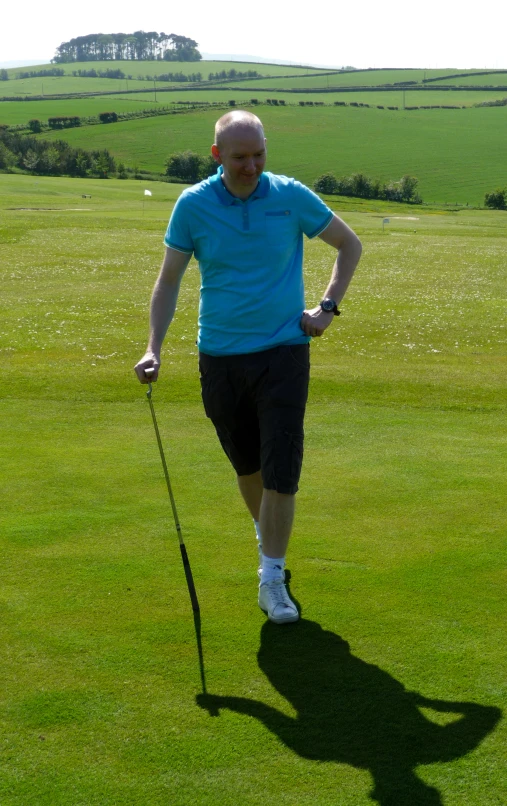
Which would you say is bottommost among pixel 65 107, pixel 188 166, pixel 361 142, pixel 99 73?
pixel 188 166

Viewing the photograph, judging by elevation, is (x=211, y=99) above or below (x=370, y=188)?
above

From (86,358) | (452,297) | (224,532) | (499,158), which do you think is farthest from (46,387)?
(499,158)

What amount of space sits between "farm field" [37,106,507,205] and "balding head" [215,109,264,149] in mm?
84946

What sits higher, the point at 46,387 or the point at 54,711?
the point at 54,711

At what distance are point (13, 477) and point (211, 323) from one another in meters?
2.53

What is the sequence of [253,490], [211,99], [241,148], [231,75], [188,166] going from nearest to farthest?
[241,148] → [253,490] → [188,166] → [211,99] → [231,75]

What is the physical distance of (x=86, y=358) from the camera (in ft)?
42.9

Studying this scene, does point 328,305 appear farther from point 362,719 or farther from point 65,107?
point 65,107

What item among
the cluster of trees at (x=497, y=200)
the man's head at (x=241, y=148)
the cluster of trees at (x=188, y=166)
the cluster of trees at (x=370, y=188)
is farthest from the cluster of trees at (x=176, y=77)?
the man's head at (x=241, y=148)

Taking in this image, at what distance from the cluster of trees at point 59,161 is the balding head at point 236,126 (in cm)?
8543

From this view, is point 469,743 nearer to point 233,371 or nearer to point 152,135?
point 233,371

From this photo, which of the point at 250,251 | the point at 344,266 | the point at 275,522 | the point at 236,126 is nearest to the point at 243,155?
the point at 236,126

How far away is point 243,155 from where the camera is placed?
4.40 m

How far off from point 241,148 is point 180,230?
570 millimetres
